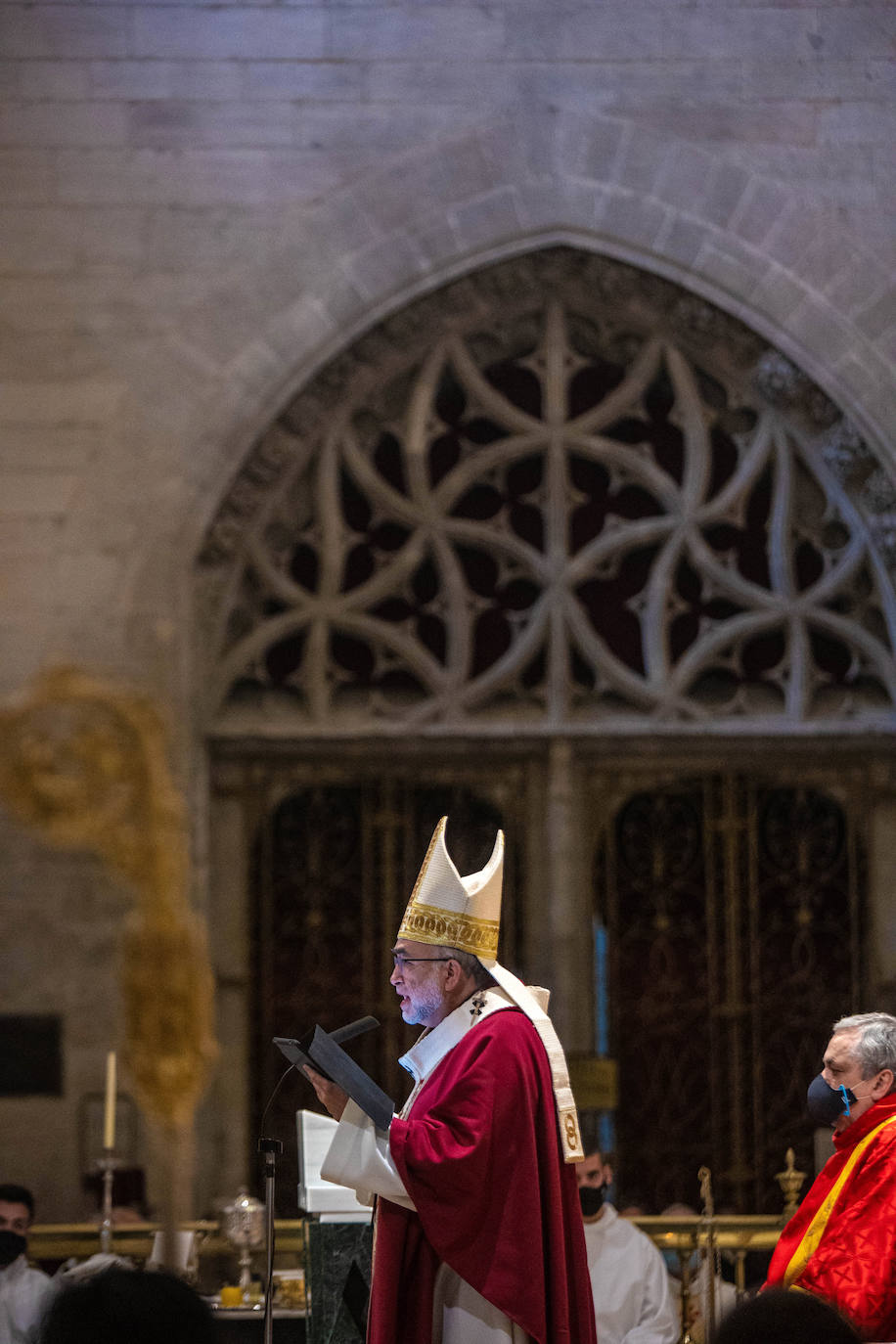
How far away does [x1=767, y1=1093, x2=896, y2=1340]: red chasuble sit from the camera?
4.20m

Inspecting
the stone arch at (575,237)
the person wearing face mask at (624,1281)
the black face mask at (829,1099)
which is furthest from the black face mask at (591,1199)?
the stone arch at (575,237)

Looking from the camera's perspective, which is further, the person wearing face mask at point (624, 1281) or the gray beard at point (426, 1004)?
the person wearing face mask at point (624, 1281)

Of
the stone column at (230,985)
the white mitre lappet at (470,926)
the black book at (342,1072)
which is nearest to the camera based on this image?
the black book at (342,1072)

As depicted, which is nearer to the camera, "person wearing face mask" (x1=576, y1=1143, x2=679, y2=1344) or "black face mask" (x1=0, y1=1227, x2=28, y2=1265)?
"black face mask" (x1=0, y1=1227, x2=28, y2=1265)

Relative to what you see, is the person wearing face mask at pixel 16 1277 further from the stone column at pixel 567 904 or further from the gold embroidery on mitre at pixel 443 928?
the stone column at pixel 567 904

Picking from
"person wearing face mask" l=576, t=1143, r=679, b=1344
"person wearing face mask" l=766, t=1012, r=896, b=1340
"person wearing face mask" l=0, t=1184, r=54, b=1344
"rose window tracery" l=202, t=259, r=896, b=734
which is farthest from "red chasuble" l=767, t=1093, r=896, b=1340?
"rose window tracery" l=202, t=259, r=896, b=734

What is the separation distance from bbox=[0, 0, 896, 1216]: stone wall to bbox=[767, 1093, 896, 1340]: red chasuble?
14.8 ft

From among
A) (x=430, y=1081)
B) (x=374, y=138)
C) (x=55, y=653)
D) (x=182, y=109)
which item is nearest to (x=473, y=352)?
(x=374, y=138)

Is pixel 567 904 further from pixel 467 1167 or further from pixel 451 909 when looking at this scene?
pixel 467 1167

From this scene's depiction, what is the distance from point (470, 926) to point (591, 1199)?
2513 millimetres

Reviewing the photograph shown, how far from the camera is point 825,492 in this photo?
30.2 feet

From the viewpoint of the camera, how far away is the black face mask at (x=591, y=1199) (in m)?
6.52

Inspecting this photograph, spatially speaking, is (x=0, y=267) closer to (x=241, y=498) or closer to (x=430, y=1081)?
(x=241, y=498)

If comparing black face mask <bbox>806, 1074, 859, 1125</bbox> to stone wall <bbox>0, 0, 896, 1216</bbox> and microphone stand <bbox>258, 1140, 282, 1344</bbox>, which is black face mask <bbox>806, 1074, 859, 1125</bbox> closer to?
microphone stand <bbox>258, 1140, 282, 1344</bbox>
